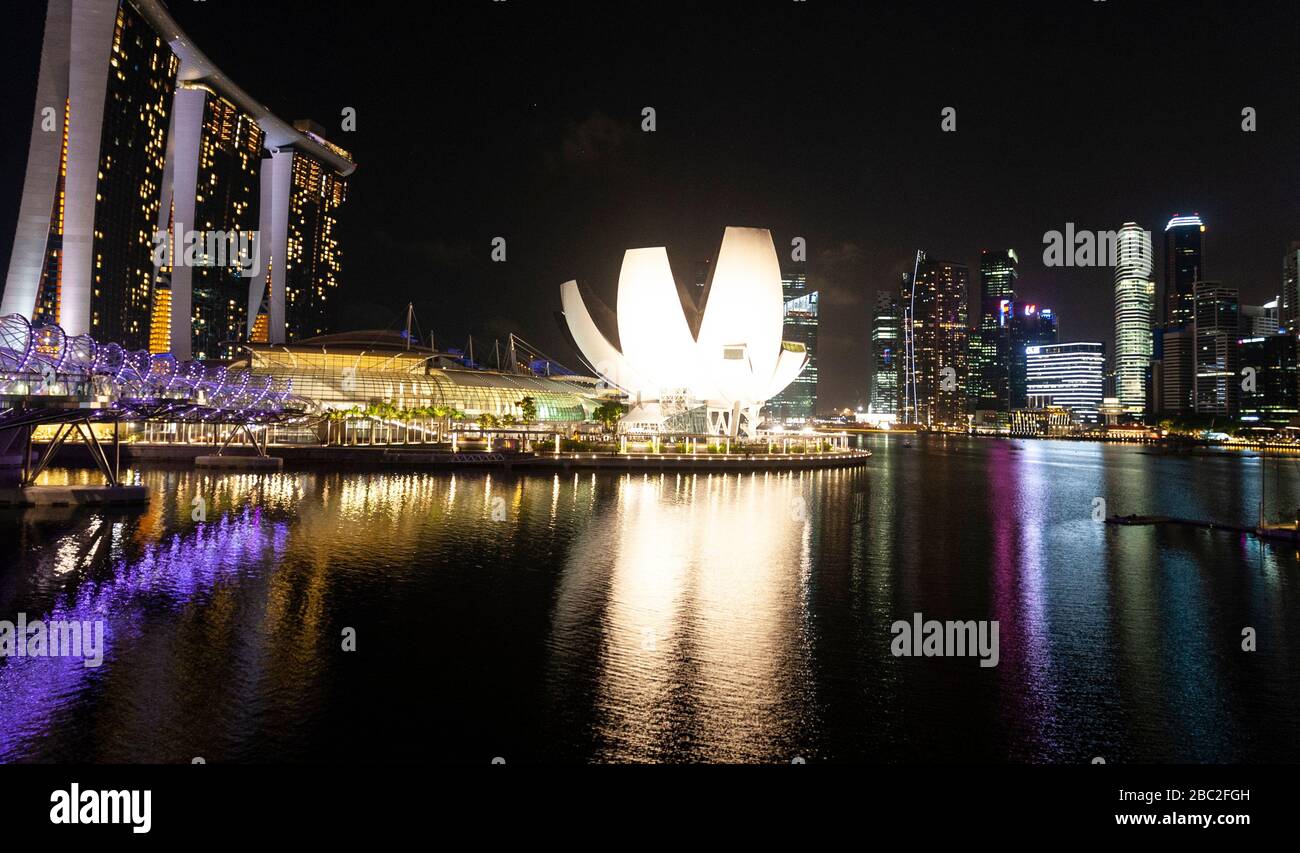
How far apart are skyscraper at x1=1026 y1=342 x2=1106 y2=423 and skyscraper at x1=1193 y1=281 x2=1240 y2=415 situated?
24865 mm

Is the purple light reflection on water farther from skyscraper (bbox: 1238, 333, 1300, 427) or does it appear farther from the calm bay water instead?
skyscraper (bbox: 1238, 333, 1300, 427)

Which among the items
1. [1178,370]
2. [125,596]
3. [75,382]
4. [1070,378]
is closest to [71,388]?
[75,382]

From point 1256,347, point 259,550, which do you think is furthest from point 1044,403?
point 259,550

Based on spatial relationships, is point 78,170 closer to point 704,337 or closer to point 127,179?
point 127,179

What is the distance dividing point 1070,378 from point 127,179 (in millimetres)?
162379

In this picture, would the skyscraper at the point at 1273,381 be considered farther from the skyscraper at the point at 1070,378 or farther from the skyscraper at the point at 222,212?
the skyscraper at the point at 222,212

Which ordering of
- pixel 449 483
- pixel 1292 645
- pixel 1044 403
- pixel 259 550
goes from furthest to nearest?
pixel 1044 403
pixel 449 483
pixel 259 550
pixel 1292 645

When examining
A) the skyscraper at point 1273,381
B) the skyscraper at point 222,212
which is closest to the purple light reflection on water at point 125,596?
the skyscraper at point 222,212

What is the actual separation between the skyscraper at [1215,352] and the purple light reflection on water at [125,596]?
134 m

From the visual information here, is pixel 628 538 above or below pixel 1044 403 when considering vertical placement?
below

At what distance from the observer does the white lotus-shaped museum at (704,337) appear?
134 ft
